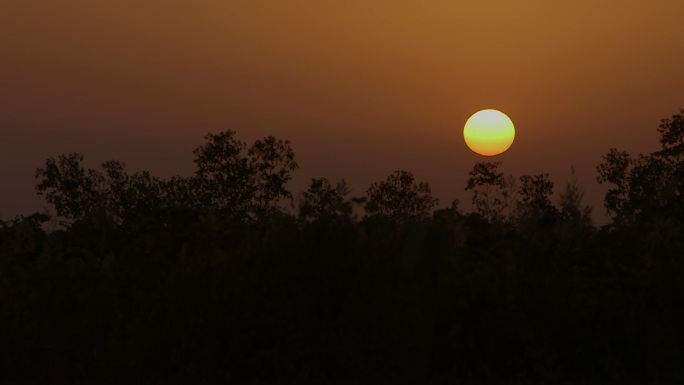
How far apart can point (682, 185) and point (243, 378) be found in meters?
22.6

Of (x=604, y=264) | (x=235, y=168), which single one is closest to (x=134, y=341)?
(x=604, y=264)

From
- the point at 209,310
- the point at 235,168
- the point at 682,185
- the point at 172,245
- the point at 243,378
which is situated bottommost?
the point at 243,378

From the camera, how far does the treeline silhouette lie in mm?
11891

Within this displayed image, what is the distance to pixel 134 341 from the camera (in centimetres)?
1185

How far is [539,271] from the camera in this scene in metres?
12.6

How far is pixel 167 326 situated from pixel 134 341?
1.36 ft

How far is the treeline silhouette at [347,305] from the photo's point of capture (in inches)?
468

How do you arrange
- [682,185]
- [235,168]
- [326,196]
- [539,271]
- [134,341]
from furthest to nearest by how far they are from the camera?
[235,168]
[682,185]
[326,196]
[539,271]
[134,341]

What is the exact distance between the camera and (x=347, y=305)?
12055 mm

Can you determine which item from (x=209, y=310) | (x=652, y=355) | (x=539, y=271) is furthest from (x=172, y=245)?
(x=652, y=355)

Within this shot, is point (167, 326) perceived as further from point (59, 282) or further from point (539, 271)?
point (539, 271)

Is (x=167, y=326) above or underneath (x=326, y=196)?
underneath

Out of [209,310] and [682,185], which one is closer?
[209,310]

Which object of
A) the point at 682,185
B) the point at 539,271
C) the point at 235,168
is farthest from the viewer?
the point at 235,168
